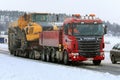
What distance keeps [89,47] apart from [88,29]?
44.7 inches

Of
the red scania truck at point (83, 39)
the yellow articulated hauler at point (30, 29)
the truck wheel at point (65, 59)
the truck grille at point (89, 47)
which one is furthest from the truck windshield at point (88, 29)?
the yellow articulated hauler at point (30, 29)

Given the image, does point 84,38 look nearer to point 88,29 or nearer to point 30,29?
point 88,29

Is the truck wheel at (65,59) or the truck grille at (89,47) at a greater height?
the truck grille at (89,47)

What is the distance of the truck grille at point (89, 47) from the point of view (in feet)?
89.8

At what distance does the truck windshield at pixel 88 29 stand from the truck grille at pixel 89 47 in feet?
1.68

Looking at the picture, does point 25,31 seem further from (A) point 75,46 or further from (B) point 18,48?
(A) point 75,46

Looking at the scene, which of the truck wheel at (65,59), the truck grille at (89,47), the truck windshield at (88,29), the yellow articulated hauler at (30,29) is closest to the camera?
the truck grille at (89,47)

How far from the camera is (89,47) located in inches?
1083

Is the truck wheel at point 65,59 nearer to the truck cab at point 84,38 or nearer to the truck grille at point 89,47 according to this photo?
the truck cab at point 84,38

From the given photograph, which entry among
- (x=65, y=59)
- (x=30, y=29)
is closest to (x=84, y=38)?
(x=65, y=59)

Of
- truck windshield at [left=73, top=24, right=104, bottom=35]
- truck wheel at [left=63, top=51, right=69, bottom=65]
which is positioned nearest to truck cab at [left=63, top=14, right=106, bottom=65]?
truck windshield at [left=73, top=24, right=104, bottom=35]

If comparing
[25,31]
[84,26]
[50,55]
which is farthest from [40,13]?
[84,26]

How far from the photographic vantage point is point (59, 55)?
29719 millimetres

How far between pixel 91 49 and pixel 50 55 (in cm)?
520
